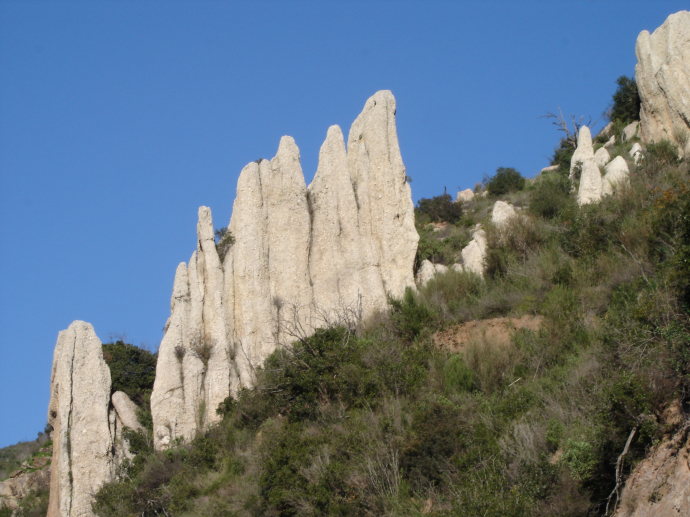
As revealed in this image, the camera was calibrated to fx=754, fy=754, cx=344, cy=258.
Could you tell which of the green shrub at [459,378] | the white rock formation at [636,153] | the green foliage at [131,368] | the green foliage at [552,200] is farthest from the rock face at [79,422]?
the white rock formation at [636,153]

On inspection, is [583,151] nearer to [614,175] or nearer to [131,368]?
[614,175]

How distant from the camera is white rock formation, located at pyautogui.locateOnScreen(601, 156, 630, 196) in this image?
2414 centimetres

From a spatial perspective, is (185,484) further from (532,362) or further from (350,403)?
(532,362)

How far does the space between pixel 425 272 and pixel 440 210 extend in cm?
→ 888

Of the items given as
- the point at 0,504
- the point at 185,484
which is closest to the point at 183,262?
the point at 185,484

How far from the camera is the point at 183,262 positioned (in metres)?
Result: 22.8

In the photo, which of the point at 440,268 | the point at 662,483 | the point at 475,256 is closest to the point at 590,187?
the point at 475,256

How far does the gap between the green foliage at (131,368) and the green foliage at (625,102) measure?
23.6 meters

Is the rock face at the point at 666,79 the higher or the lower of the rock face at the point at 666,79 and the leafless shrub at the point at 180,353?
the higher

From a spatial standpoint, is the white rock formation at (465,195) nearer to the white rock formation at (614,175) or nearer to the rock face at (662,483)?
the white rock formation at (614,175)

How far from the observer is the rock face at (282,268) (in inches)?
819

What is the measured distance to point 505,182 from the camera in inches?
1347

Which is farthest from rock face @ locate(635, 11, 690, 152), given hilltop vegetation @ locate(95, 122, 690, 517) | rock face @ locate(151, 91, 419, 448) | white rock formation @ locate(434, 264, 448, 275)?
rock face @ locate(151, 91, 419, 448)

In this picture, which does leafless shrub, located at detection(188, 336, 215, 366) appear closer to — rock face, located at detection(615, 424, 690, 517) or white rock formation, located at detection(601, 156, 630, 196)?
rock face, located at detection(615, 424, 690, 517)
